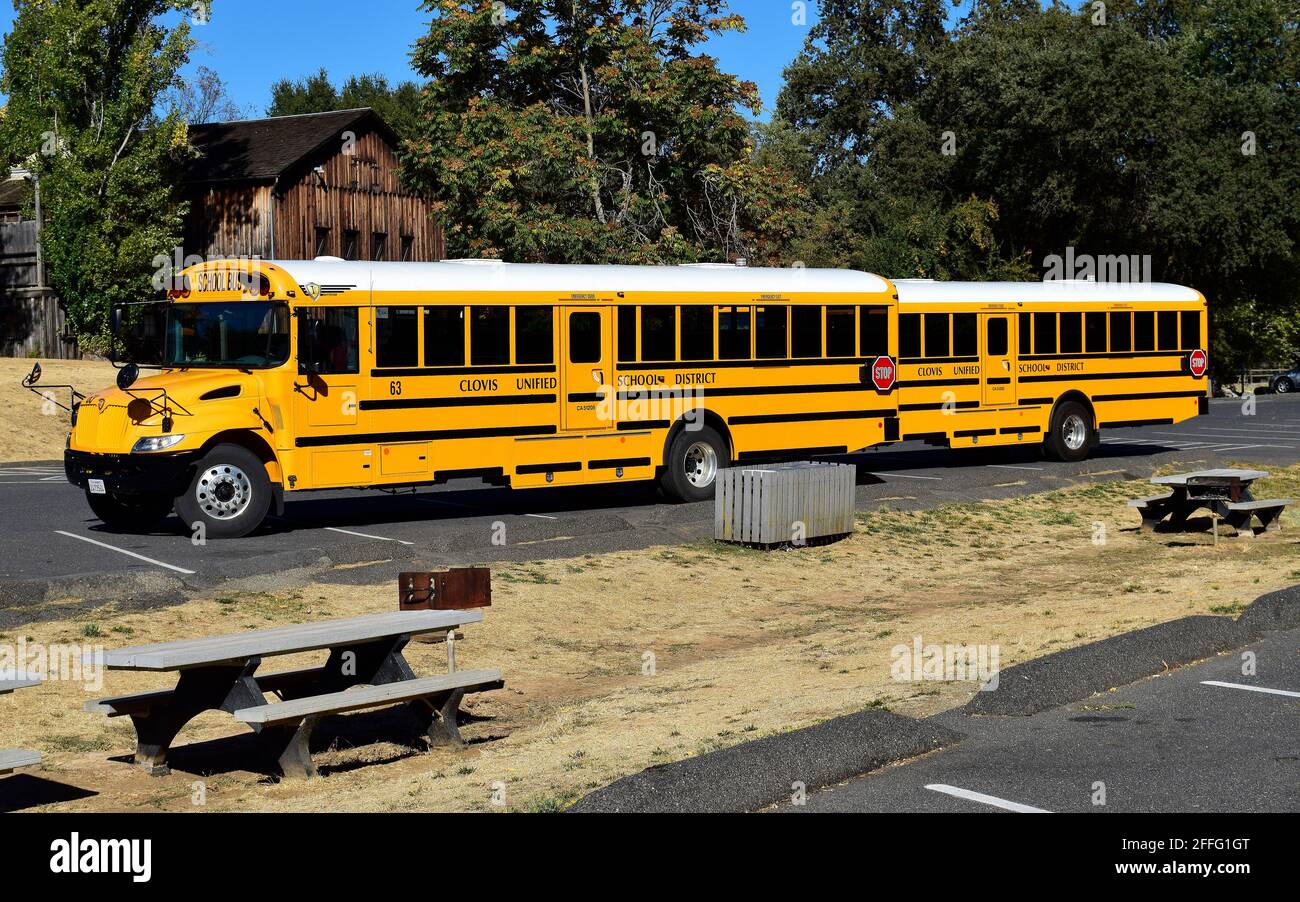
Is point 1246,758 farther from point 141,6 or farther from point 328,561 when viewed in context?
point 141,6

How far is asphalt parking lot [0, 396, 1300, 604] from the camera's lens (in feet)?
52.6

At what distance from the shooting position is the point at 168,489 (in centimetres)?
1759

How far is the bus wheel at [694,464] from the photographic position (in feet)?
71.9

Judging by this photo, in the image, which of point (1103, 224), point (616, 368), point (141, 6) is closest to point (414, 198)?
point (141, 6)

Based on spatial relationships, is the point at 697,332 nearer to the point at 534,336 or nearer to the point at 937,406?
the point at 534,336

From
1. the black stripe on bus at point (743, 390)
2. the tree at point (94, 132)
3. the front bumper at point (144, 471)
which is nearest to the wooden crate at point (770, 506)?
the black stripe on bus at point (743, 390)

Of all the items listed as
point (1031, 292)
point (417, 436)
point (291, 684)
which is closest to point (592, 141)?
point (1031, 292)

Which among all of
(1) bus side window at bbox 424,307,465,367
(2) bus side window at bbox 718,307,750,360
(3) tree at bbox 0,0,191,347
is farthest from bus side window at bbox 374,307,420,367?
(3) tree at bbox 0,0,191,347

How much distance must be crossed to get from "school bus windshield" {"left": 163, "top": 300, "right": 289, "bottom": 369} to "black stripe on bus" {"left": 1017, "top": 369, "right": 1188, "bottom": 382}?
1447 centimetres

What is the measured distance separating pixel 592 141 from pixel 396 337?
1865 cm

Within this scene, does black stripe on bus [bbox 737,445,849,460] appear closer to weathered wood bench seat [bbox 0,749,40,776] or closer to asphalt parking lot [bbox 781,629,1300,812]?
asphalt parking lot [bbox 781,629,1300,812]

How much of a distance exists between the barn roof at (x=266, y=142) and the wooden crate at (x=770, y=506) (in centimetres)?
3013

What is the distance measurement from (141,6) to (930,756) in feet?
126

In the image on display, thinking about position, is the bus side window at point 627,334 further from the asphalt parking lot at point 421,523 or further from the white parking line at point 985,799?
the white parking line at point 985,799
